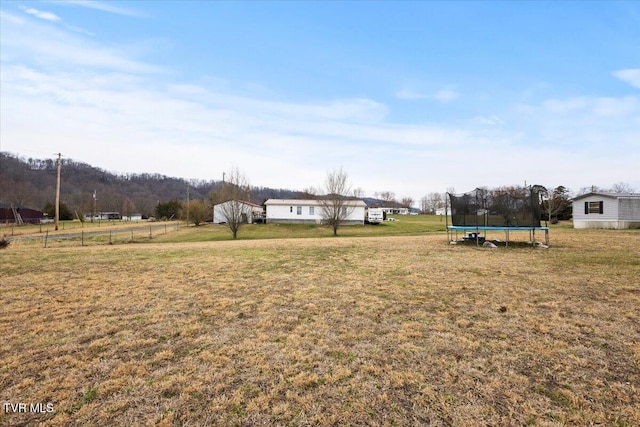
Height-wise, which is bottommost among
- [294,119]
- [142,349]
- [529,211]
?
[142,349]

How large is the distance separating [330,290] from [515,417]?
400 cm

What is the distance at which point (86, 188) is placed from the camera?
8569 cm

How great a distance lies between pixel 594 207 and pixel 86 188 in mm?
108438

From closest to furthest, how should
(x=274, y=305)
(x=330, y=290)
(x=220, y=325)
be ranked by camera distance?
(x=220, y=325), (x=274, y=305), (x=330, y=290)

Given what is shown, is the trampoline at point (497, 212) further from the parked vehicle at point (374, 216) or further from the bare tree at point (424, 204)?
the bare tree at point (424, 204)

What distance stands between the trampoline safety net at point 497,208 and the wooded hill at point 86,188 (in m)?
34.9

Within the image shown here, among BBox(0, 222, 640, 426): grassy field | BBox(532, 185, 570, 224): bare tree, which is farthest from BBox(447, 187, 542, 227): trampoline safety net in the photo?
BBox(532, 185, 570, 224): bare tree

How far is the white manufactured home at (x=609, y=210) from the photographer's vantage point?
21.9 meters

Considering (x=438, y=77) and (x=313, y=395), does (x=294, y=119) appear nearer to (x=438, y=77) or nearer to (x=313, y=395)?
(x=438, y=77)

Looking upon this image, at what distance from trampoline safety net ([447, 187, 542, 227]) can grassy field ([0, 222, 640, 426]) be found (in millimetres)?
6793

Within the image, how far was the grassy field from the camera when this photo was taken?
2.34 meters

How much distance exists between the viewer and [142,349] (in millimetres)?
3447

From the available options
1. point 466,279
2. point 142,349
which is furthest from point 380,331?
point 466,279

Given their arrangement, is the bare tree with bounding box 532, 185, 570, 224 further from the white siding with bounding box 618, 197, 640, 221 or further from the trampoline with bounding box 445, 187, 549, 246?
the trampoline with bounding box 445, 187, 549, 246
